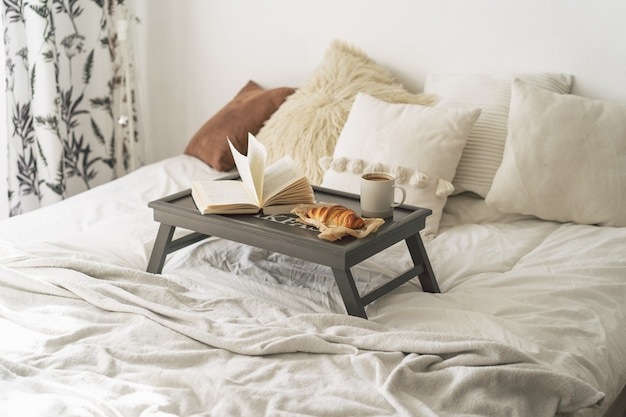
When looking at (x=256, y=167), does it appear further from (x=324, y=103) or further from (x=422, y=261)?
(x=324, y=103)

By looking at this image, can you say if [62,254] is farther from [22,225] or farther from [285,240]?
[285,240]

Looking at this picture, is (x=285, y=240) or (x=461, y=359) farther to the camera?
(x=285, y=240)

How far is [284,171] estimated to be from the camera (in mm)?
2008

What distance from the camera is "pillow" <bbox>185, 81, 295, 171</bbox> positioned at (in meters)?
2.85

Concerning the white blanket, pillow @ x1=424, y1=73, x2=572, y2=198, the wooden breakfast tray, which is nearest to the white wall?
pillow @ x1=424, y1=73, x2=572, y2=198

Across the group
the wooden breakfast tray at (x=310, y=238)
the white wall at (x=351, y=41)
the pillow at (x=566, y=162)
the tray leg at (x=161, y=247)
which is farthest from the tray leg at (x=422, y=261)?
the white wall at (x=351, y=41)

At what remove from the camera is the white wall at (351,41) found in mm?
2480

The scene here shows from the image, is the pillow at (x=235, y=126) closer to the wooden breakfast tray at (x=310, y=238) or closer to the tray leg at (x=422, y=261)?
the wooden breakfast tray at (x=310, y=238)

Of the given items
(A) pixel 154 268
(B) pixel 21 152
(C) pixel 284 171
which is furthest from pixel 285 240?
(B) pixel 21 152

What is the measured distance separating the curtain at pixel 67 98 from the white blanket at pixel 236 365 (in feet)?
4.01

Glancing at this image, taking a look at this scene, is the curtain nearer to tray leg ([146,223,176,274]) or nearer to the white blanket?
tray leg ([146,223,176,274])

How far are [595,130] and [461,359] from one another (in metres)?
1.06

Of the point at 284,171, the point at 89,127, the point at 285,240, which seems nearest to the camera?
the point at 285,240

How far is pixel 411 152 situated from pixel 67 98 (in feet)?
4.83
